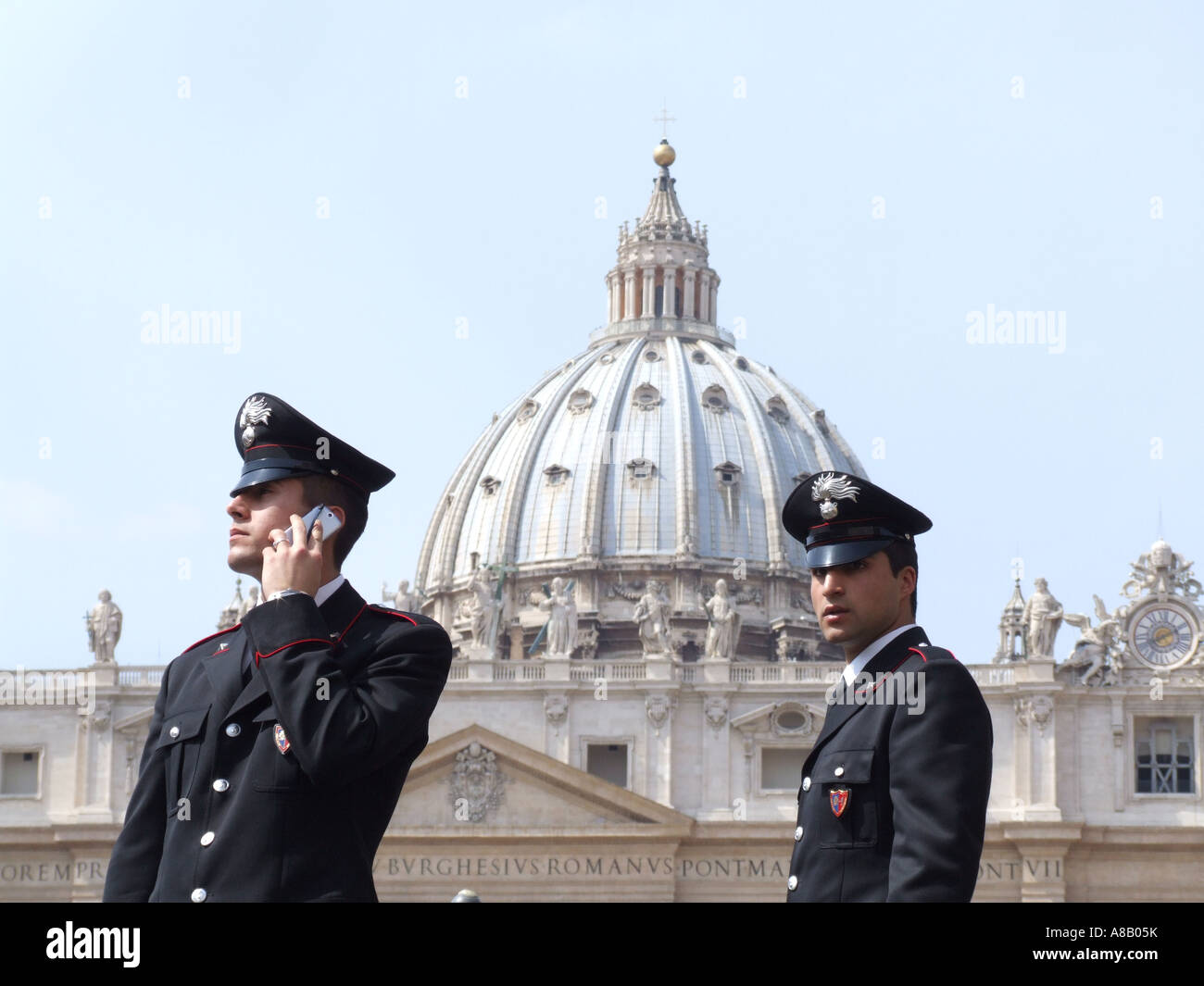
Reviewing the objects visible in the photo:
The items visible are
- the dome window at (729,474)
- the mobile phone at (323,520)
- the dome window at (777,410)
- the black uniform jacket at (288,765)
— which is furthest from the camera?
the dome window at (777,410)

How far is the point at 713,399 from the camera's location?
4119 inches

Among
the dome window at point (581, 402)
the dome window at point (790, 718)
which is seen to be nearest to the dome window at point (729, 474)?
the dome window at point (581, 402)

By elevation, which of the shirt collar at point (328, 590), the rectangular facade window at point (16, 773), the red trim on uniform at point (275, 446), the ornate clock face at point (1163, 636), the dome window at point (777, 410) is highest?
the dome window at point (777, 410)

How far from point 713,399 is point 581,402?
6.28 m

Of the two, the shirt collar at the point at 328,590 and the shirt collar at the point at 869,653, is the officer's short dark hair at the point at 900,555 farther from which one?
the shirt collar at the point at 328,590

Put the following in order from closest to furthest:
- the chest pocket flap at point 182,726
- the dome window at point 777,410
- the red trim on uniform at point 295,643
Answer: the red trim on uniform at point 295,643 < the chest pocket flap at point 182,726 < the dome window at point 777,410

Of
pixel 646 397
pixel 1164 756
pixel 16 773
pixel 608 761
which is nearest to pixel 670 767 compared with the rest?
pixel 608 761

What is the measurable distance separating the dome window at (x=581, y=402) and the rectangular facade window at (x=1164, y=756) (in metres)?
52.6

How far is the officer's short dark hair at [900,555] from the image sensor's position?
8.09 m

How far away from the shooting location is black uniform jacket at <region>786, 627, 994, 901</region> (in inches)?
277

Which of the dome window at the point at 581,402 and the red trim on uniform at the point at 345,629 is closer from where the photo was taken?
the red trim on uniform at the point at 345,629

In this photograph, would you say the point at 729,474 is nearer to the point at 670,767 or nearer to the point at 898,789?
the point at 670,767
